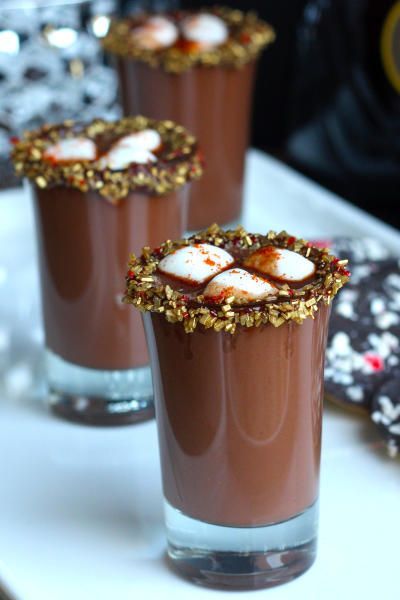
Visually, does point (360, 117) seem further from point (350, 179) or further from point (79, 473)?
point (79, 473)

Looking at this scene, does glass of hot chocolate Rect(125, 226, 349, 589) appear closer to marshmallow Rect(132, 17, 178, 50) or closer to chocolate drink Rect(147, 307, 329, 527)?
chocolate drink Rect(147, 307, 329, 527)

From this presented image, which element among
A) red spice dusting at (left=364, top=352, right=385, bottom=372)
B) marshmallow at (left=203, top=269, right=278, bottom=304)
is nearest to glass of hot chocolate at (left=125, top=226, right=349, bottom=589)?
marshmallow at (left=203, top=269, right=278, bottom=304)

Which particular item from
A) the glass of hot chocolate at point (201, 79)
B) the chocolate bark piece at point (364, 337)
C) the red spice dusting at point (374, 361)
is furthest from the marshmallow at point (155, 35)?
the red spice dusting at point (374, 361)

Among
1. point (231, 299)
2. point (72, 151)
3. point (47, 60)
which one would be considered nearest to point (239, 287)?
point (231, 299)

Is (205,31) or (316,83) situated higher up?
(205,31)

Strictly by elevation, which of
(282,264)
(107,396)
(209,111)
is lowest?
(107,396)

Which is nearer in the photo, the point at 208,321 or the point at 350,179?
the point at 208,321

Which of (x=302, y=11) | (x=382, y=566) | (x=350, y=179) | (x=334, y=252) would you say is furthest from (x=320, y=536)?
(x=302, y=11)

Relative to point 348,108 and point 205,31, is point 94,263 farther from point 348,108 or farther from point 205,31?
point 348,108
